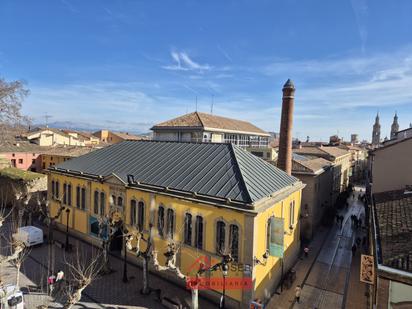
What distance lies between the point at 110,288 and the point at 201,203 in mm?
8563

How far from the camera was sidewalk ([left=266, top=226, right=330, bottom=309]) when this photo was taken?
1819 cm

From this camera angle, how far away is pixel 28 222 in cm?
3117

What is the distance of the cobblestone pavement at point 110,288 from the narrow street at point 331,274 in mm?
7177

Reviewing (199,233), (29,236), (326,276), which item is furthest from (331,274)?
(29,236)

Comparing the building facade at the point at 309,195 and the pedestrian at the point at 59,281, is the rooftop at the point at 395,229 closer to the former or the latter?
the building facade at the point at 309,195

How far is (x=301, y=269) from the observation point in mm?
23094

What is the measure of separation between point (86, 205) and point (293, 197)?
18228 millimetres

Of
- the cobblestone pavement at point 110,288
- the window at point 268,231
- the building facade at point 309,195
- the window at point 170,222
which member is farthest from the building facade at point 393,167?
the window at point 170,222

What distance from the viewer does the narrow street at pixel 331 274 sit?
18.5 m

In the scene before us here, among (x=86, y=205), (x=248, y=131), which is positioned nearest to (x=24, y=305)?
(x=86, y=205)

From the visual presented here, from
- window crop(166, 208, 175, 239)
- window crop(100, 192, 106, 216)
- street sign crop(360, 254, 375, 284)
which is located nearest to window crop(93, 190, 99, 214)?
window crop(100, 192, 106, 216)

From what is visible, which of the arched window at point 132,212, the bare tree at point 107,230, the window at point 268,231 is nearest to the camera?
the window at point 268,231

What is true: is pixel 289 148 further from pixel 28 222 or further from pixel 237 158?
pixel 28 222

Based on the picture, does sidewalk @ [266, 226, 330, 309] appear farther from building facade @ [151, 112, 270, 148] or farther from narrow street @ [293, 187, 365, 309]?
building facade @ [151, 112, 270, 148]
